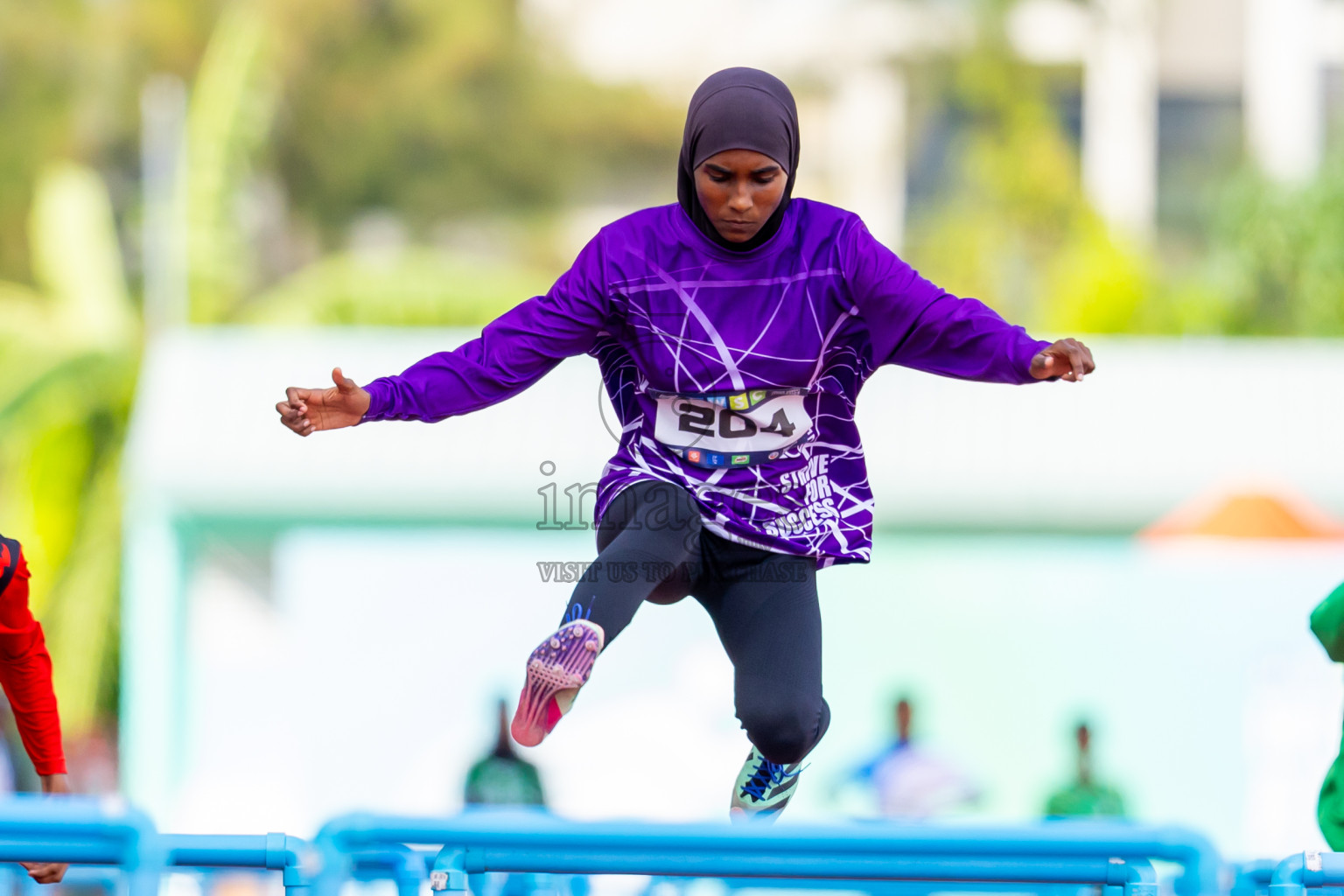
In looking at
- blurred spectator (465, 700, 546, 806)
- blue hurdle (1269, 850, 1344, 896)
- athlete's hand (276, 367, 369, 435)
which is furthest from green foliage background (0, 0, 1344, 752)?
blue hurdle (1269, 850, 1344, 896)

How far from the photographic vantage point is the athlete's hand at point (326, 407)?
3.49 meters

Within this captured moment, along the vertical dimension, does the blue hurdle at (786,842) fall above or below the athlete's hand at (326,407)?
below

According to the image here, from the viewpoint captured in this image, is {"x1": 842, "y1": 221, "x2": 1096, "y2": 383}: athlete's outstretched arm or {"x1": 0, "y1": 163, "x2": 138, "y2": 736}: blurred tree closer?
{"x1": 842, "y1": 221, "x2": 1096, "y2": 383}: athlete's outstretched arm

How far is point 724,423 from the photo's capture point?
12.2ft

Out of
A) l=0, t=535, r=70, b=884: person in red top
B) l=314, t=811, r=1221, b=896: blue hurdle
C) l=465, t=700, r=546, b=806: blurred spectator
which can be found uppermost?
l=0, t=535, r=70, b=884: person in red top

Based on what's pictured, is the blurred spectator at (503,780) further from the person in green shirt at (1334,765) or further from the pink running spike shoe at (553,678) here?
the person in green shirt at (1334,765)

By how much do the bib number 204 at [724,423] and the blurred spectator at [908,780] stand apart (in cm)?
473

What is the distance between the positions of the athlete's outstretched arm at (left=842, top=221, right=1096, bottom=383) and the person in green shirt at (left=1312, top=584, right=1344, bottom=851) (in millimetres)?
919

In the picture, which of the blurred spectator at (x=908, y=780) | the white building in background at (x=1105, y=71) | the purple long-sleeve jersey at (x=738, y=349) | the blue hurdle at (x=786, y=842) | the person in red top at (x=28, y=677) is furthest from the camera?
the white building in background at (x=1105, y=71)

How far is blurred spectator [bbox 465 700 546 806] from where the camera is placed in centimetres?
739

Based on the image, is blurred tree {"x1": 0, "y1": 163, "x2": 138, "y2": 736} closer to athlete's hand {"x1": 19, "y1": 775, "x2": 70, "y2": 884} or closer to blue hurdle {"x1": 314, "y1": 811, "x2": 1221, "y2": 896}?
athlete's hand {"x1": 19, "y1": 775, "x2": 70, "y2": 884}

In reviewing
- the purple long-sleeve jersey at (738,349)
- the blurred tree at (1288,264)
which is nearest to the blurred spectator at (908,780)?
the purple long-sleeve jersey at (738,349)

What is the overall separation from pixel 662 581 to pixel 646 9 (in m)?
21.6

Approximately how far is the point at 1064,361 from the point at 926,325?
1.14 feet
